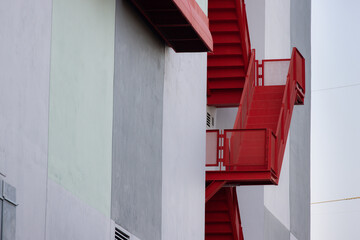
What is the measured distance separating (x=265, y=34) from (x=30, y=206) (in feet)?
60.5

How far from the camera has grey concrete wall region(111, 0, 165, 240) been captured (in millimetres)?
14875

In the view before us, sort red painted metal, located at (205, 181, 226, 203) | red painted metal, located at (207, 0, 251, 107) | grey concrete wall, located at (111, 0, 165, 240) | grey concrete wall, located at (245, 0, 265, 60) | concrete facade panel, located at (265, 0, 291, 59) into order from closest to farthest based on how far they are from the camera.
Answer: grey concrete wall, located at (111, 0, 165, 240) → red painted metal, located at (205, 181, 226, 203) → red painted metal, located at (207, 0, 251, 107) → grey concrete wall, located at (245, 0, 265, 60) → concrete facade panel, located at (265, 0, 291, 59)

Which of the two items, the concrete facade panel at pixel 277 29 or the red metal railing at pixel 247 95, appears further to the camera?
the concrete facade panel at pixel 277 29

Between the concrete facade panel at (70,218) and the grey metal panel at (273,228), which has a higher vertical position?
the concrete facade panel at (70,218)

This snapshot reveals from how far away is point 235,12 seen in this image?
25.4 m

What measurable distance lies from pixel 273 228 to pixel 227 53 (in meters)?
5.65

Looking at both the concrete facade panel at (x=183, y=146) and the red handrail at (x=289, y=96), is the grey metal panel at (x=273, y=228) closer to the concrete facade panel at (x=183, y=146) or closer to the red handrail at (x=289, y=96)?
the red handrail at (x=289, y=96)

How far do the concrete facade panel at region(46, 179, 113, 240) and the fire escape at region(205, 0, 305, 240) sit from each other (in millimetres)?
9619

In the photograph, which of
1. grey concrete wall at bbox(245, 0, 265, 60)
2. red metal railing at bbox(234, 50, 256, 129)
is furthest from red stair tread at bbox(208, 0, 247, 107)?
grey concrete wall at bbox(245, 0, 265, 60)

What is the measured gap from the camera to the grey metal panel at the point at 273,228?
27.4 metres

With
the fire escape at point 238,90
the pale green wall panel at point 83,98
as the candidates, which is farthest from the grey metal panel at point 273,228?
the pale green wall panel at point 83,98

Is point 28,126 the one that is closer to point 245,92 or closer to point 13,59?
point 13,59

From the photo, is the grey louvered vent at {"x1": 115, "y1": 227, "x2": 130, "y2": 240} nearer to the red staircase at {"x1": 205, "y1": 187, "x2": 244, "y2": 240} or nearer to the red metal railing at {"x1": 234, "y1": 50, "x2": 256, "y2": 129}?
the red metal railing at {"x1": 234, "y1": 50, "x2": 256, "y2": 129}

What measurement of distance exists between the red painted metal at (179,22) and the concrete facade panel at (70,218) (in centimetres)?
388
